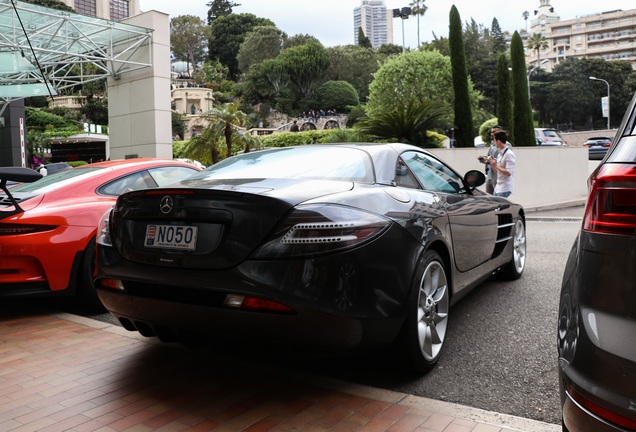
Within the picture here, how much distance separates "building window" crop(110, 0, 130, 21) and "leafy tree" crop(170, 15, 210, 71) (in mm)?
40297

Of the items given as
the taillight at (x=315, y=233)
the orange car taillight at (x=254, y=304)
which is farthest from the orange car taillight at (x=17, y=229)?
the taillight at (x=315, y=233)

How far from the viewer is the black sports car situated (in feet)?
8.44

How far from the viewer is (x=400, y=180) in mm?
3500

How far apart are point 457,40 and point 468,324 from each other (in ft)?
59.8

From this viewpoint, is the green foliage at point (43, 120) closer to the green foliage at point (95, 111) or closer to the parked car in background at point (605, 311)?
the green foliage at point (95, 111)

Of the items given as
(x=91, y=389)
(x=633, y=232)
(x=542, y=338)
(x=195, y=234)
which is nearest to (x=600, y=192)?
(x=633, y=232)

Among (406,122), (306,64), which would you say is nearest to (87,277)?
(406,122)

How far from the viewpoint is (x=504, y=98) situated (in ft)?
61.2

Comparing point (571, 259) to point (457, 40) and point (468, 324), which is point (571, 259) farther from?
point (457, 40)

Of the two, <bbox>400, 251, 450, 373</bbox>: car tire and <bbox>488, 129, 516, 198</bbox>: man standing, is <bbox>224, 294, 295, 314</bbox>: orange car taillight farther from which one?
<bbox>488, 129, 516, 198</bbox>: man standing

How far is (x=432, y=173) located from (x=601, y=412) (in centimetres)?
268

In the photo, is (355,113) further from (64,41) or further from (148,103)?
(148,103)

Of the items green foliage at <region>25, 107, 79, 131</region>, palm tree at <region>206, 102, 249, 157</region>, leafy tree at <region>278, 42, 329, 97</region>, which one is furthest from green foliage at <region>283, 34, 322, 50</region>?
palm tree at <region>206, 102, 249, 157</region>

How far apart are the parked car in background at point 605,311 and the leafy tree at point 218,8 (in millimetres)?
131373
